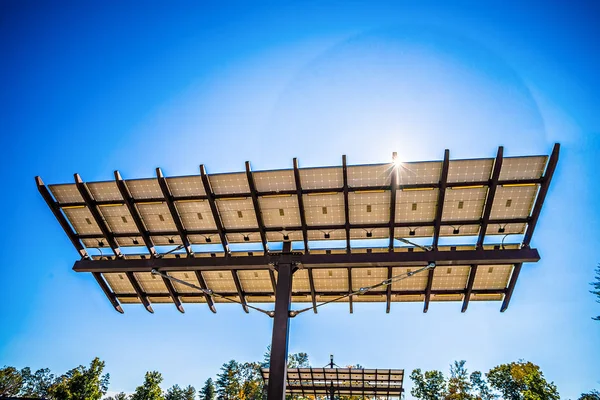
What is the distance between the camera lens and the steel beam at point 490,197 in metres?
9.22

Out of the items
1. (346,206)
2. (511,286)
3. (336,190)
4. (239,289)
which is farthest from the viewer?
(239,289)

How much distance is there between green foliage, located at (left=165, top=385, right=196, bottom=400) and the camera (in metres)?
70.6

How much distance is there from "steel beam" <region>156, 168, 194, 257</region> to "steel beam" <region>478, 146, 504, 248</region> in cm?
1051

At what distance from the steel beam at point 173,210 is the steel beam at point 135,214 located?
4.42 ft

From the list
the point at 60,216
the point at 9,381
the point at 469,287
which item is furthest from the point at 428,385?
the point at 9,381

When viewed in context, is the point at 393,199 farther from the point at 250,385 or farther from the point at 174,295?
the point at 250,385

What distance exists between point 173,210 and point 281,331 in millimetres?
5697

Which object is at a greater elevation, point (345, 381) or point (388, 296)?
point (388, 296)

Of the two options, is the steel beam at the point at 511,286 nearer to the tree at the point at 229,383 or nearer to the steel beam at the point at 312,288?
the steel beam at the point at 312,288

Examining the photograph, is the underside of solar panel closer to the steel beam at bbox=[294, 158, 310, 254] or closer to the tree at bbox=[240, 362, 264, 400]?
the steel beam at bbox=[294, 158, 310, 254]

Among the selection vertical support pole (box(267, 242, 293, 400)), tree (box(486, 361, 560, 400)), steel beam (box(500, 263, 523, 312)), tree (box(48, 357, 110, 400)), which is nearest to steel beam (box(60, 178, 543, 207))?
vertical support pole (box(267, 242, 293, 400))

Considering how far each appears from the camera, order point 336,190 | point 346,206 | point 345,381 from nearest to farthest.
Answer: point 336,190 → point 346,206 → point 345,381

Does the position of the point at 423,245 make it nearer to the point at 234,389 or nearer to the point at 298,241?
the point at 298,241

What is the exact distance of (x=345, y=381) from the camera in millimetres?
20078
